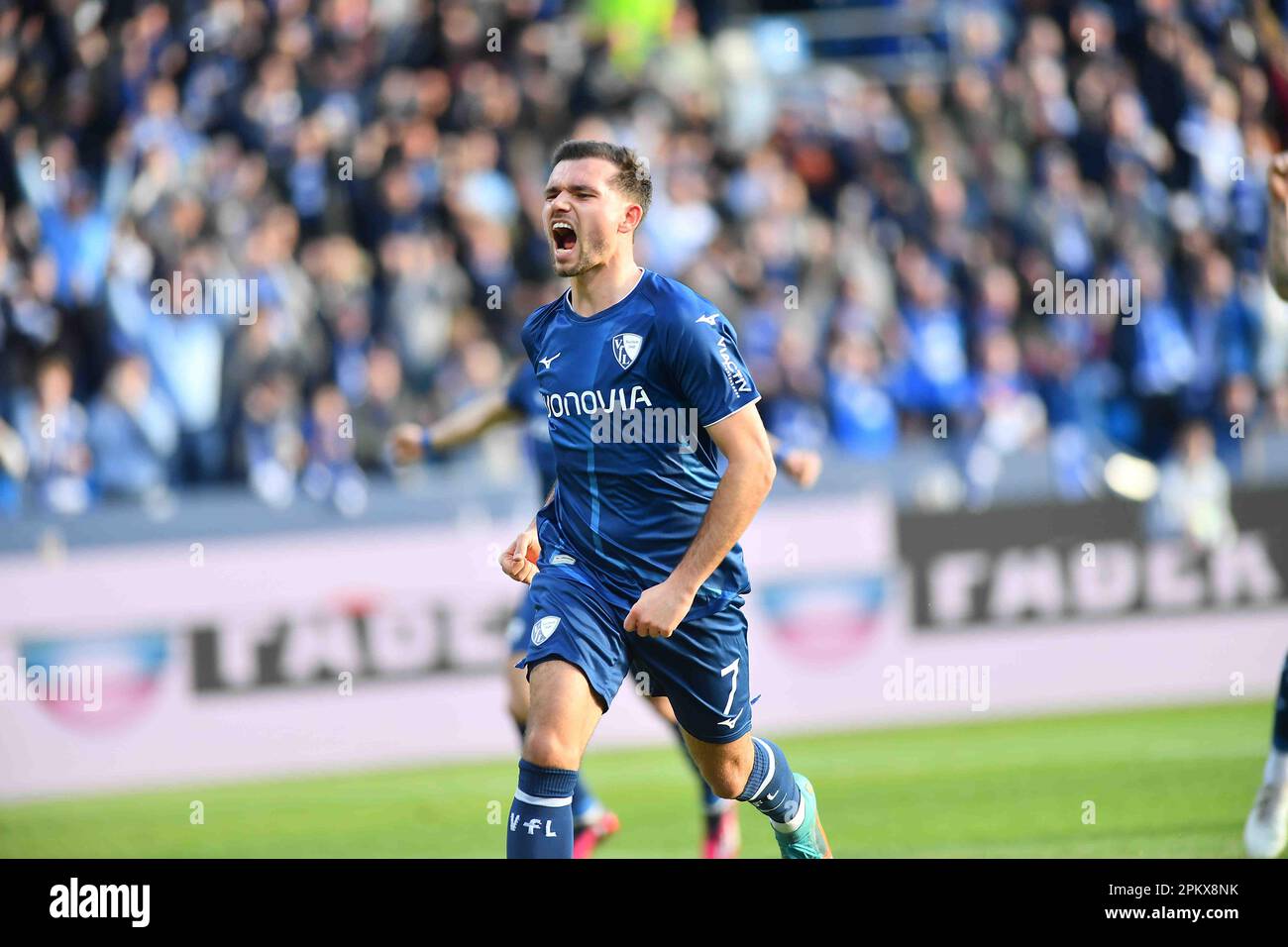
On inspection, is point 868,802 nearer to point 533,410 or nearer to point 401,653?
point 533,410

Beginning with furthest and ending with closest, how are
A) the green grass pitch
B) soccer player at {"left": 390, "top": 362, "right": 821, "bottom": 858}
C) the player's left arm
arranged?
the green grass pitch, soccer player at {"left": 390, "top": 362, "right": 821, "bottom": 858}, the player's left arm

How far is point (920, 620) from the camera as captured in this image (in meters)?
9.76

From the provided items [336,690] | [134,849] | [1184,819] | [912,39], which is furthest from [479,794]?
[912,39]

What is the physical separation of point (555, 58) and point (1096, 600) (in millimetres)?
6052

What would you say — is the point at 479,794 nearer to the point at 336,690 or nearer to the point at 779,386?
the point at 336,690

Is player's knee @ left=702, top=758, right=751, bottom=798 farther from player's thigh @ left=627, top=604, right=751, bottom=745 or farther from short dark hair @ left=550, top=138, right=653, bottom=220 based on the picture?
short dark hair @ left=550, top=138, right=653, bottom=220

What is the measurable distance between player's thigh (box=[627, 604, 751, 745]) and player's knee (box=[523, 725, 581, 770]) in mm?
428

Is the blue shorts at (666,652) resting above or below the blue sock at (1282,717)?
above

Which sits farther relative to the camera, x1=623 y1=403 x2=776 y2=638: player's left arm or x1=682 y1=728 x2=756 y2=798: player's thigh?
x1=682 y1=728 x2=756 y2=798: player's thigh

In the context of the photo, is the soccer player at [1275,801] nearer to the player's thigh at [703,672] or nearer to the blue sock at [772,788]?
the blue sock at [772,788]

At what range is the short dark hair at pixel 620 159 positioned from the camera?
4949 mm

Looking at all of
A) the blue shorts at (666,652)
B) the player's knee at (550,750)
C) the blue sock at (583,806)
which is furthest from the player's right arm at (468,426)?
the player's knee at (550,750)

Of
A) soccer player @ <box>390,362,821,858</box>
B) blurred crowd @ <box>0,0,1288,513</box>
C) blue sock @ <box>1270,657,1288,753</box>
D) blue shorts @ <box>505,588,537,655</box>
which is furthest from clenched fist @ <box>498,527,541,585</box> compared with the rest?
blurred crowd @ <box>0,0,1288,513</box>

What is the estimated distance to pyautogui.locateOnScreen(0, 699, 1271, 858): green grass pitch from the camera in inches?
280
